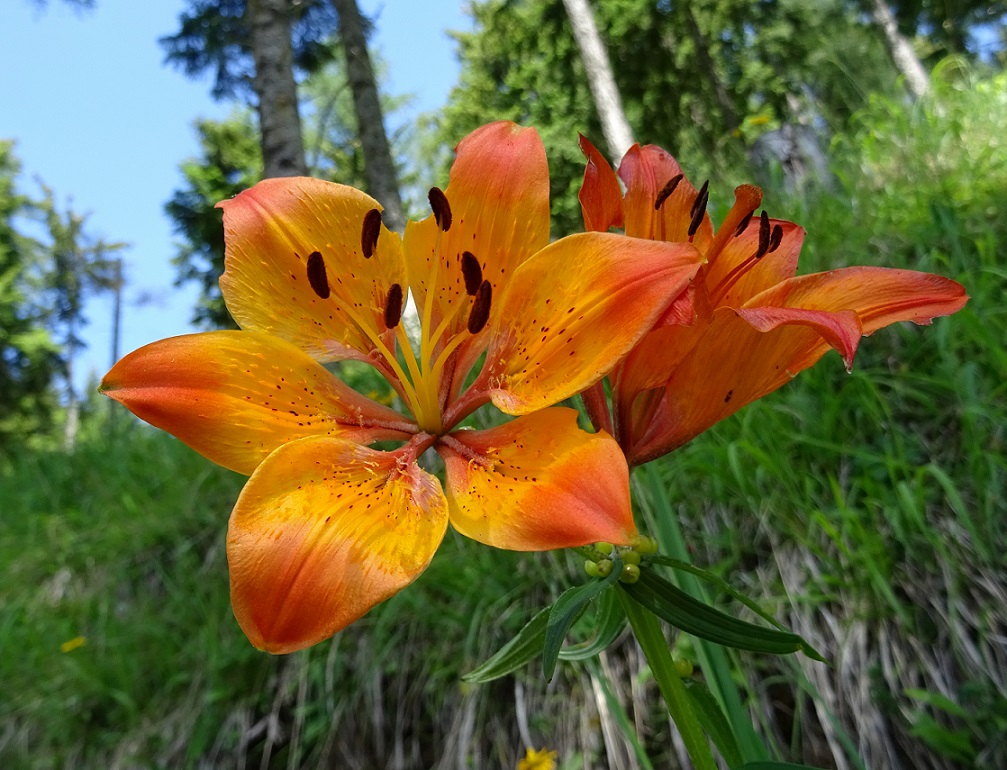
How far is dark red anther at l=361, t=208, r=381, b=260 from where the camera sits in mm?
557

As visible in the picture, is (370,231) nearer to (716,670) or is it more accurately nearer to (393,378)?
(393,378)

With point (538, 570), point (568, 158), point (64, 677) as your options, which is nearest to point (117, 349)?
point (568, 158)

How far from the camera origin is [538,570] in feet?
6.08

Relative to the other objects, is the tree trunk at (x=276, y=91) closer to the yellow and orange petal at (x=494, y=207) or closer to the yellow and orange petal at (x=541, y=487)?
the yellow and orange petal at (x=494, y=207)

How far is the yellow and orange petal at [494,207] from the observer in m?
0.55

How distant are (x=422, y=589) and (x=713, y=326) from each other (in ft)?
5.67

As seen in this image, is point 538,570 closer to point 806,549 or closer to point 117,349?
point 806,549

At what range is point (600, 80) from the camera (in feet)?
22.2

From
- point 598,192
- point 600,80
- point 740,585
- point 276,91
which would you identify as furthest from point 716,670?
point 600,80

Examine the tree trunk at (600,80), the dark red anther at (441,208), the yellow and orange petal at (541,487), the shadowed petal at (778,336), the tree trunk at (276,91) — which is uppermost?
the tree trunk at (600,80)

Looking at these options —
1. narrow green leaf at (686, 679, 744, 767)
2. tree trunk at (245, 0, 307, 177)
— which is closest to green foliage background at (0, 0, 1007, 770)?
narrow green leaf at (686, 679, 744, 767)

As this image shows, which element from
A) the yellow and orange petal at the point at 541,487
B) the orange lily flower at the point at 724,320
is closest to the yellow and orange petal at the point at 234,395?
the yellow and orange petal at the point at 541,487

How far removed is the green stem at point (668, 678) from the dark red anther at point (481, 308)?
24 cm

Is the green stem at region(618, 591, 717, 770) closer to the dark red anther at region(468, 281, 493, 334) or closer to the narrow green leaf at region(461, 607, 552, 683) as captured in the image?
the narrow green leaf at region(461, 607, 552, 683)
